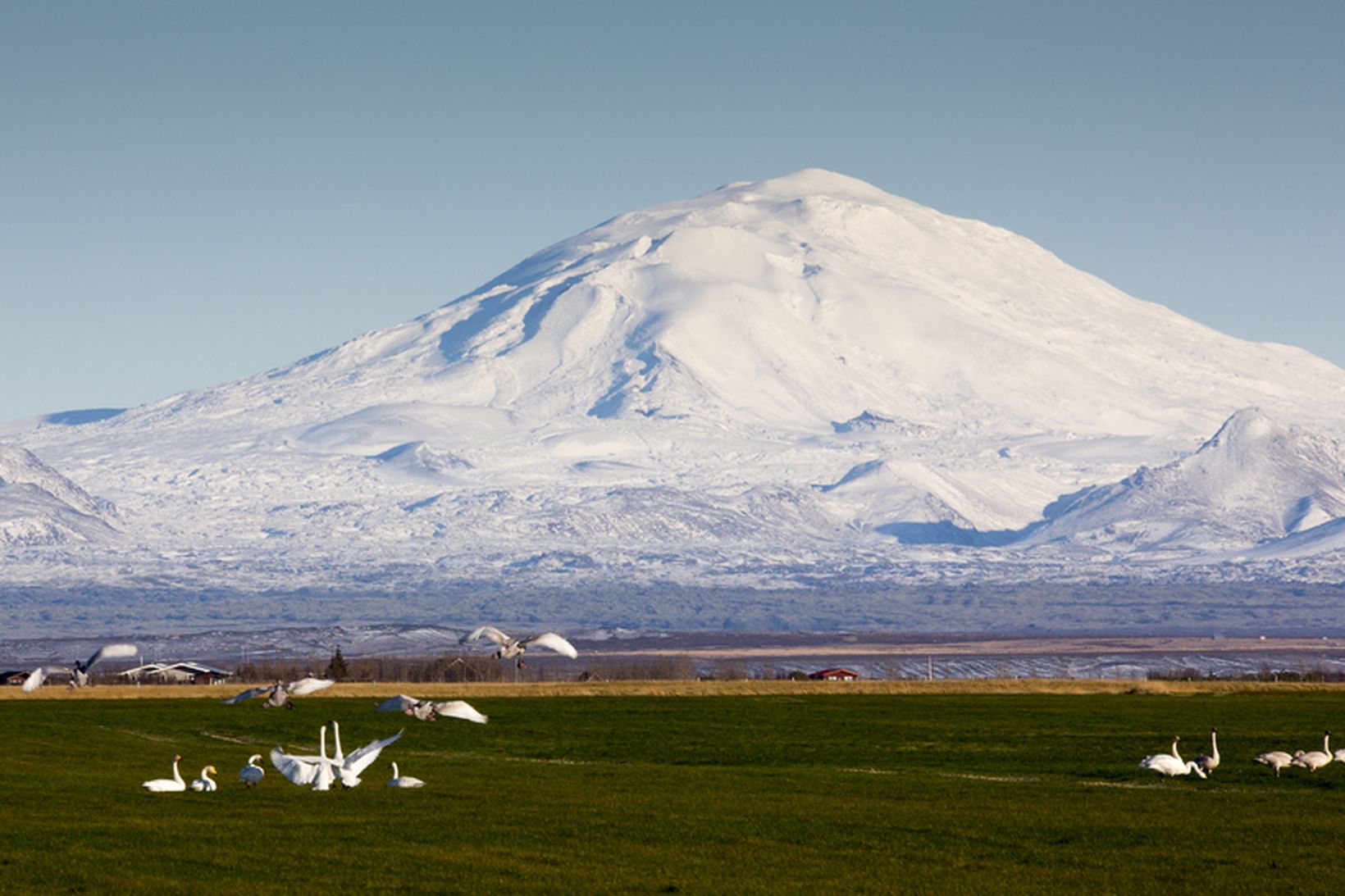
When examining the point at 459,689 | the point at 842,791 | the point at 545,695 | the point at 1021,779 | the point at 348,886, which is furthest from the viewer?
the point at 459,689

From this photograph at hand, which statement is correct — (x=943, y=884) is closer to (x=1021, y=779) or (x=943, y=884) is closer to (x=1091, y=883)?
(x=1091, y=883)

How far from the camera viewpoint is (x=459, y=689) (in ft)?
358

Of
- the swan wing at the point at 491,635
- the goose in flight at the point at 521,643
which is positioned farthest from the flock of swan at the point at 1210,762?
the swan wing at the point at 491,635

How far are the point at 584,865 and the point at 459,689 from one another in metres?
77.0

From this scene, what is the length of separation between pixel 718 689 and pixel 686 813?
70257 millimetres

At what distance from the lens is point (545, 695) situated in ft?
333

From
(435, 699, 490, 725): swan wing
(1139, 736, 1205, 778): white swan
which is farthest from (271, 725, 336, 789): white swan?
(1139, 736, 1205, 778): white swan

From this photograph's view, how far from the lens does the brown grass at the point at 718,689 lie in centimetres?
10469

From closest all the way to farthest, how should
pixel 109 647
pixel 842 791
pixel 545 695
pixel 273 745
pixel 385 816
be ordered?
1. pixel 385 816
2. pixel 842 791
3. pixel 273 745
4. pixel 109 647
5. pixel 545 695

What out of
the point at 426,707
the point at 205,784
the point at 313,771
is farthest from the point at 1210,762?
the point at 205,784

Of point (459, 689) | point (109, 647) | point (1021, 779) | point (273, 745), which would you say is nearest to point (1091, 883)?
point (1021, 779)

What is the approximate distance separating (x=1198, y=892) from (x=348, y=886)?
12370 mm

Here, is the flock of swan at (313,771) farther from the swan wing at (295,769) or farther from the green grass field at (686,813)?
the green grass field at (686,813)

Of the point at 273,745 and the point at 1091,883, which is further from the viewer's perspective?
the point at 273,745
